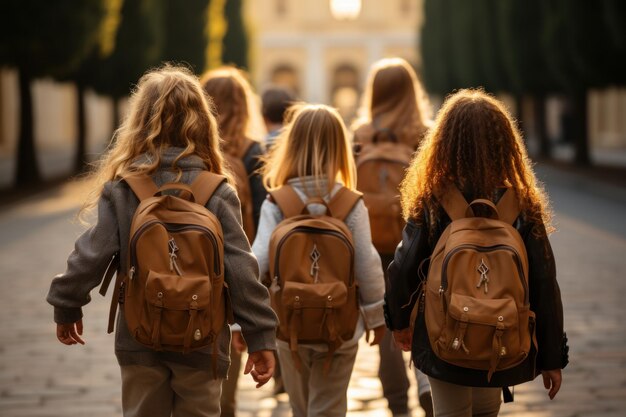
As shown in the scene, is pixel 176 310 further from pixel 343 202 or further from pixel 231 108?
pixel 231 108

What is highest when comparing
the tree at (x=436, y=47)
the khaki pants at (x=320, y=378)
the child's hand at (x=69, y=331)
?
the child's hand at (x=69, y=331)

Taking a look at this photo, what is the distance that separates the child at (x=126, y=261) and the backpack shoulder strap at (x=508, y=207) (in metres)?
0.80

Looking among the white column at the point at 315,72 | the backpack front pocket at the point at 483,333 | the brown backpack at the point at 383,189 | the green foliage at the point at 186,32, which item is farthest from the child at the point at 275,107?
the white column at the point at 315,72

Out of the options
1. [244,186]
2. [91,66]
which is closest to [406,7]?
[91,66]

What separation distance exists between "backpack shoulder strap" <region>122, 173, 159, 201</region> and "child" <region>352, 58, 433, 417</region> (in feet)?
6.93

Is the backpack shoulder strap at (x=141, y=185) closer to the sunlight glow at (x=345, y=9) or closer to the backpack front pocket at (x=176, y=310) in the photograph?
the backpack front pocket at (x=176, y=310)

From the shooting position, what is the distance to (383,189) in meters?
5.57

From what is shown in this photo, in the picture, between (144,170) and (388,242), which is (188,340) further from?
(388,242)

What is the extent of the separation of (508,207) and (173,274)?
1074 mm

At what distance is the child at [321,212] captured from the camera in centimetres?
465

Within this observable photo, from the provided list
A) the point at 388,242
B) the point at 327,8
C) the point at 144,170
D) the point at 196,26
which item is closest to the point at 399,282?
the point at 144,170

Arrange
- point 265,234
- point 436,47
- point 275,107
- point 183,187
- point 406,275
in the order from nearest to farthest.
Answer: point 183,187
point 406,275
point 265,234
point 275,107
point 436,47

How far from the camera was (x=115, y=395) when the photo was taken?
636 centimetres

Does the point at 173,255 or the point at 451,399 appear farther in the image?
the point at 451,399
